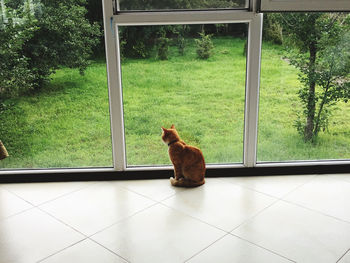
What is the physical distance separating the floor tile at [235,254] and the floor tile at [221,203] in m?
0.15

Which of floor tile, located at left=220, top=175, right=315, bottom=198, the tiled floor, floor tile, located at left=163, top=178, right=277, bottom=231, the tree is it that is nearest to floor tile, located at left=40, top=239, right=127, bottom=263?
the tiled floor

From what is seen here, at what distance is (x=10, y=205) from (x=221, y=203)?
4.35ft

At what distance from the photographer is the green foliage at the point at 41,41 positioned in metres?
2.43

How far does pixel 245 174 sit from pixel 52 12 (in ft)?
5.81

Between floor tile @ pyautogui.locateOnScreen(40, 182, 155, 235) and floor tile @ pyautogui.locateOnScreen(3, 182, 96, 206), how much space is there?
3.0 inches

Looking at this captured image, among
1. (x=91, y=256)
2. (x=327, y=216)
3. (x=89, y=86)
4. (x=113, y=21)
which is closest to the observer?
(x=91, y=256)

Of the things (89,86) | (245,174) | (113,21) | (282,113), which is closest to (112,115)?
(89,86)

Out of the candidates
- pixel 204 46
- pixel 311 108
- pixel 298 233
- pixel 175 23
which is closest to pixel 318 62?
pixel 311 108

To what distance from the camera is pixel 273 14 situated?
7.99 feet

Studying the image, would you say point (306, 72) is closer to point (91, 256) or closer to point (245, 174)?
point (245, 174)

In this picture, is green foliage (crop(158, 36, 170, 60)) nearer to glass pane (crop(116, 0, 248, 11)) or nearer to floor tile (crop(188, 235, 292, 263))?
glass pane (crop(116, 0, 248, 11))

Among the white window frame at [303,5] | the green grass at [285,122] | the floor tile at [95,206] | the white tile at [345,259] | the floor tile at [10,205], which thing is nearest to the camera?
the white tile at [345,259]

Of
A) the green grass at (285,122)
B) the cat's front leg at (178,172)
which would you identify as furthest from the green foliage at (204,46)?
the cat's front leg at (178,172)

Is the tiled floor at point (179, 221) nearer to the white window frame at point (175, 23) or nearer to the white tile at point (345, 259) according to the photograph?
the white tile at point (345, 259)
